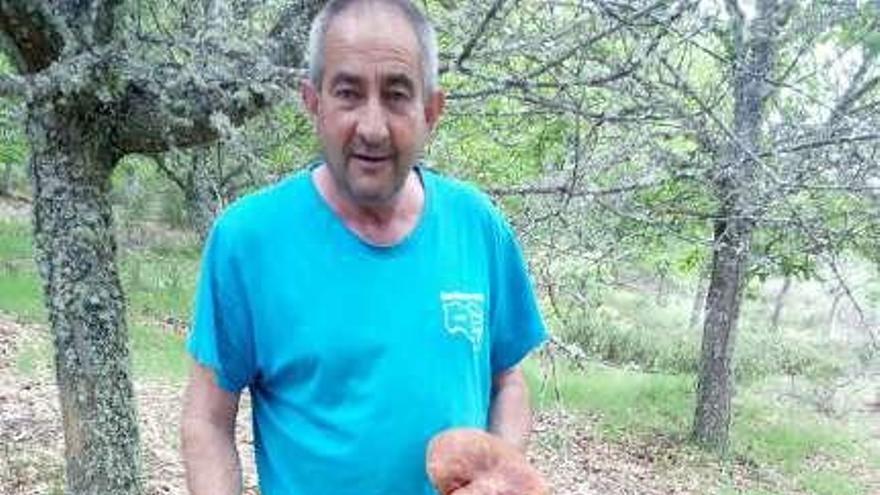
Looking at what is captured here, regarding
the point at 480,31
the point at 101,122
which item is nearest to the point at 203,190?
the point at 101,122

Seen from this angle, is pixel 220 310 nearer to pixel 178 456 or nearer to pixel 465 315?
pixel 465 315

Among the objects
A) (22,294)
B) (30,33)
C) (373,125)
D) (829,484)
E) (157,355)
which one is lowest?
(829,484)

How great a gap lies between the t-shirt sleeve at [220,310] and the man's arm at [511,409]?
557 millimetres

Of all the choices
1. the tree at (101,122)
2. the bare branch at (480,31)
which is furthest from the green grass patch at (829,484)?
the bare branch at (480,31)

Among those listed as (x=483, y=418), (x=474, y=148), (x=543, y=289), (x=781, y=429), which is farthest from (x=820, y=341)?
(x=483, y=418)

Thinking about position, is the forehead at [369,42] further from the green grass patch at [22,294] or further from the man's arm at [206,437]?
the green grass patch at [22,294]

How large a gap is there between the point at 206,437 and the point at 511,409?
610 millimetres

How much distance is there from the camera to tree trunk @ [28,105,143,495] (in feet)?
13.0

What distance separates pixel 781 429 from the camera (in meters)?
14.4

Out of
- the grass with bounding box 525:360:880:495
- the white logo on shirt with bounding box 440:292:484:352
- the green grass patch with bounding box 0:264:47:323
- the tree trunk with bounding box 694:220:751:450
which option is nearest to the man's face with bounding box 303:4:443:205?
the white logo on shirt with bounding box 440:292:484:352

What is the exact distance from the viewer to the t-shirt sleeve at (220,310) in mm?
1774

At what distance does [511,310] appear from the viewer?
2.08m

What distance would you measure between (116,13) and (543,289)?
200 cm

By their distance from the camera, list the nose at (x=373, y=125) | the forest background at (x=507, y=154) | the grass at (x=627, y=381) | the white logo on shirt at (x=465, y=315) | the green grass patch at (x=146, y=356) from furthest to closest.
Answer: the grass at (x=627, y=381) → the green grass patch at (x=146, y=356) → the forest background at (x=507, y=154) → the white logo on shirt at (x=465, y=315) → the nose at (x=373, y=125)
